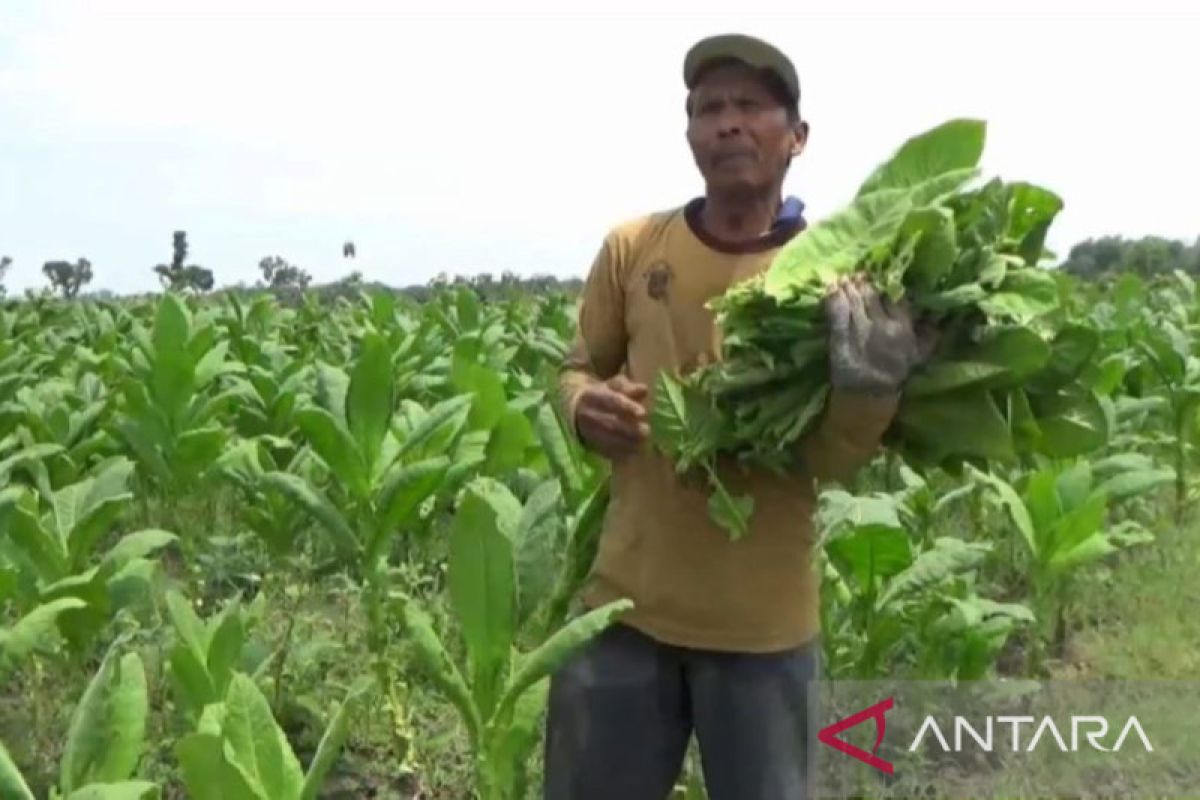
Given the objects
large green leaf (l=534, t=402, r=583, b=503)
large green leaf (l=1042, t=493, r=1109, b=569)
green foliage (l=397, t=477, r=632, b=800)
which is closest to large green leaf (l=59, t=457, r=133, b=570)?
large green leaf (l=534, t=402, r=583, b=503)

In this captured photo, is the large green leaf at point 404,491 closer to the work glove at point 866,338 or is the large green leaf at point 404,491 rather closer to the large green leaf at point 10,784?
the large green leaf at point 10,784

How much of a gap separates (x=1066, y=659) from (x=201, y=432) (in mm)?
2870

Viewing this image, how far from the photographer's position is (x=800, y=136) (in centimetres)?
249

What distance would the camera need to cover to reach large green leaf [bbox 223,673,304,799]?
217 cm

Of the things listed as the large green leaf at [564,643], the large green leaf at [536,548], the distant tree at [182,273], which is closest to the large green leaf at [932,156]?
the large green leaf at [564,643]

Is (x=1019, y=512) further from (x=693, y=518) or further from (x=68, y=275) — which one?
(x=68, y=275)

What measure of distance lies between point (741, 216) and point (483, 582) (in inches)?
30.6

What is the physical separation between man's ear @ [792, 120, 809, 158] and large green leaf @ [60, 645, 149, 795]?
1312 millimetres

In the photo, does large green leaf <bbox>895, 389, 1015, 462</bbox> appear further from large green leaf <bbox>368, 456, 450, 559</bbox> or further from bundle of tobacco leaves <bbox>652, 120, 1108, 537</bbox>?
large green leaf <bbox>368, 456, 450, 559</bbox>

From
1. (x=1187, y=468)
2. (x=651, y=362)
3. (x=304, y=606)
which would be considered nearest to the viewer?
(x=651, y=362)

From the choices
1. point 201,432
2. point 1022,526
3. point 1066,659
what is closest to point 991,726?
point 1022,526

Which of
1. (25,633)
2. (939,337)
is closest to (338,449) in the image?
(25,633)

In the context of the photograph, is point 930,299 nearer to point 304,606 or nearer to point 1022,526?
point 1022,526

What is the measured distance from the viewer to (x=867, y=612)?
11.7ft
